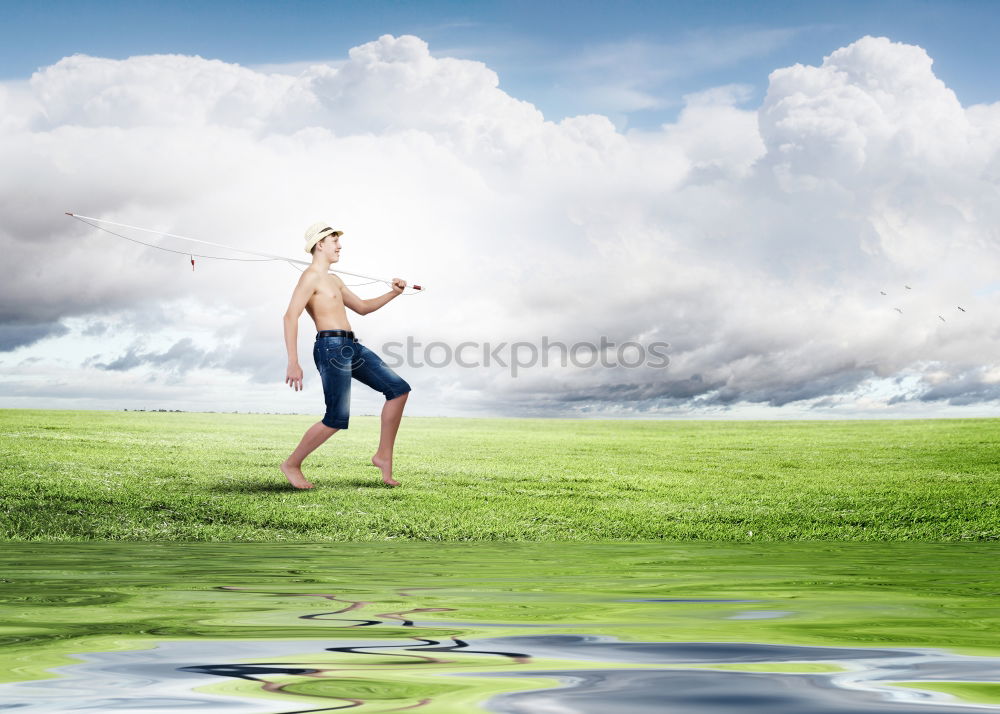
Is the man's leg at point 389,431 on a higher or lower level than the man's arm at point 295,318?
lower

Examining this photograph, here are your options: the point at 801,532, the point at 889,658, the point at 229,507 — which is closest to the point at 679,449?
the point at 801,532

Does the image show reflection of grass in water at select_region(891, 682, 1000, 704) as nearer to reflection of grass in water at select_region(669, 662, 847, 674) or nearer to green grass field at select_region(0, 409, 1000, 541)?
reflection of grass in water at select_region(669, 662, 847, 674)

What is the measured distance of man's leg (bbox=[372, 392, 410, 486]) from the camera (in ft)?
30.2

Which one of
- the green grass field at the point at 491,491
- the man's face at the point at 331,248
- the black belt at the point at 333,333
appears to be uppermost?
the man's face at the point at 331,248

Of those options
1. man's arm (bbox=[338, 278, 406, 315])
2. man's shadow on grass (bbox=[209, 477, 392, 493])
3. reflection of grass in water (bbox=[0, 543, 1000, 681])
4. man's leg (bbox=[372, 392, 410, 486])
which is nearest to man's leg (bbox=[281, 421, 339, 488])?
man's shadow on grass (bbox=[209, 477, 392, 493])

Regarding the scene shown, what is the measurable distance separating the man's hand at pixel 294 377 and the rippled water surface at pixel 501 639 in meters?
3.40

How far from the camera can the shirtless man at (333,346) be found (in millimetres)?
8742

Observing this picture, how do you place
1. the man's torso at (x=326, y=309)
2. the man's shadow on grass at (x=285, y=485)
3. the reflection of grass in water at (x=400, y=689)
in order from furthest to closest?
the man's shadow on grass at (x=285, y=485)
the man's torso at (x=326, y=309)
the reflection of grass in water at (x=400, y=689)

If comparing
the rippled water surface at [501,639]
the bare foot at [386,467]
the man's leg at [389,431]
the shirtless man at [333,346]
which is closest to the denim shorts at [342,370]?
the shirtless man at [333,346]

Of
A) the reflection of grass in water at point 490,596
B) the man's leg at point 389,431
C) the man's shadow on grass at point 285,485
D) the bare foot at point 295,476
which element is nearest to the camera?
the reflection of grass in water at point 490,596

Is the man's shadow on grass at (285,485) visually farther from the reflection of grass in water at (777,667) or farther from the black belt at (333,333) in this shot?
the reflection of grass in water at (777,667)

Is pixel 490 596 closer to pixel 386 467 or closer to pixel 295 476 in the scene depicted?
pixel 295 476

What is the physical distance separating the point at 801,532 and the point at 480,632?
269 inches

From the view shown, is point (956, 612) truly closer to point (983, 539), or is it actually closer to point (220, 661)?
point (220, 661)
